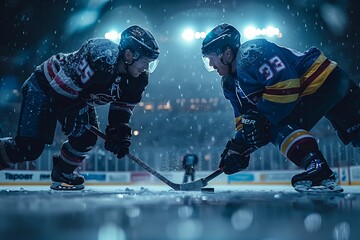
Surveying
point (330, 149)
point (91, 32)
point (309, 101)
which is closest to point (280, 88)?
point (309, 101)

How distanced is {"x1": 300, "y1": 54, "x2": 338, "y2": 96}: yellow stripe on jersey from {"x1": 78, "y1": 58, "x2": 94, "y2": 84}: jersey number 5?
1.49 metres

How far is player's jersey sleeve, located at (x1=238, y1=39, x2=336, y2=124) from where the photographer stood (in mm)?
2518

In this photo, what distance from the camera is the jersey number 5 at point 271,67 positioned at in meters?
2.54

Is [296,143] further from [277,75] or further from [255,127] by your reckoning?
[277,75]

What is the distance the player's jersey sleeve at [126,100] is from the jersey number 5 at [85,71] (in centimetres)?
41

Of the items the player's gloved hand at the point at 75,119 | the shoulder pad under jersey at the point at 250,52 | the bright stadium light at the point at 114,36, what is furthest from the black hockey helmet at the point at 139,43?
the bright stadium light at the point at 114,36

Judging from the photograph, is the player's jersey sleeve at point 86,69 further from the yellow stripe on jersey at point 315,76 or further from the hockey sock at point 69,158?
the yellow stripe on jersey at point 315,76

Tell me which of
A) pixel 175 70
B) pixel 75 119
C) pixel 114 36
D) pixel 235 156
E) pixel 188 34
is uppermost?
pixel 188 34

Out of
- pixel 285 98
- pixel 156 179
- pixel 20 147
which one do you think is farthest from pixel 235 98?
pixel 156 179

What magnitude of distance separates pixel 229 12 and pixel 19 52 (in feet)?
19.9

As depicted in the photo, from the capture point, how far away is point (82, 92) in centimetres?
307

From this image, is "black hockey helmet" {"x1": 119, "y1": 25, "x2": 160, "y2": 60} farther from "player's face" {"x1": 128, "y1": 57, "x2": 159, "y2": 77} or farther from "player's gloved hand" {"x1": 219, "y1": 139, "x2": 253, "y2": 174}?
"player's gloved hand" {"x1": 219, "y1": 139, "x2": 253, "y2": 174}

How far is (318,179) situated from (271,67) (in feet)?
2.47

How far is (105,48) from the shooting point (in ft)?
9.39
